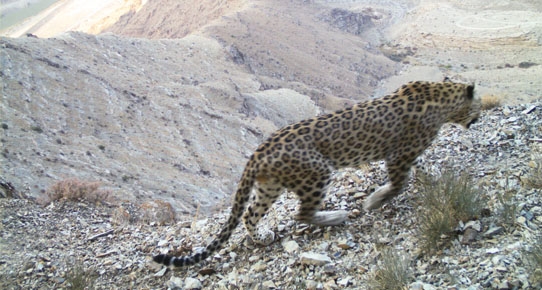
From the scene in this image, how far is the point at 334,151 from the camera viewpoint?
604 centimetres

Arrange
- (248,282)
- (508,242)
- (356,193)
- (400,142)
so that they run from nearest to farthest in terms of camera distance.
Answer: (508,242)
(248,282)
(400,142)
(356,193)

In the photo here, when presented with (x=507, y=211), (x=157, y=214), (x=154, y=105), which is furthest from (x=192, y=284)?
(x=154, y=105)

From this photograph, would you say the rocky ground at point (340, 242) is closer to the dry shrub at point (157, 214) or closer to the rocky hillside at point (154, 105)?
the dry shrub at point (157, 214)

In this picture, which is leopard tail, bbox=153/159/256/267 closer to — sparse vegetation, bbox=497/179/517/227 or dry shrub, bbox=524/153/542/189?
sparse vegetation, bbox=497/179/517/227

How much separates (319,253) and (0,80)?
19.2 metres

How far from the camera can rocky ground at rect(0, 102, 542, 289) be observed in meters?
4.73

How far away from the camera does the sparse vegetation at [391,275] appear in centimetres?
443

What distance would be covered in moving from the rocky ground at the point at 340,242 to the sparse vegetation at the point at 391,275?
0.08 metres

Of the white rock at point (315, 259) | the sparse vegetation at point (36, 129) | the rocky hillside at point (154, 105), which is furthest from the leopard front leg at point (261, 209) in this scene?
the sparse vegetation at point (36, 129)

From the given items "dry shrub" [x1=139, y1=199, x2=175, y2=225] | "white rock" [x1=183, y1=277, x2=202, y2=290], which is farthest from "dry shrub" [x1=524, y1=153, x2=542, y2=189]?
"dry shrub" [x1=139, y1=199, x2=175, y2=225]

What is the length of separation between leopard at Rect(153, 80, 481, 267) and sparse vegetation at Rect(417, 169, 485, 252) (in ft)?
3.03

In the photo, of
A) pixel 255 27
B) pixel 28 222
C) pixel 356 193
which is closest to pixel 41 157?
pixel 28 222

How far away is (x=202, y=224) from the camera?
26.9 feet

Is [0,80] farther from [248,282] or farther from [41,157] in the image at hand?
[248,282]
